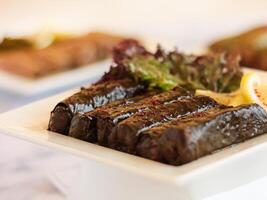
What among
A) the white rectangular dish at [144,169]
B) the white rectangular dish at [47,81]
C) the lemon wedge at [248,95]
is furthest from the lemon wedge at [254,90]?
the white rectangular dish at [47,81]

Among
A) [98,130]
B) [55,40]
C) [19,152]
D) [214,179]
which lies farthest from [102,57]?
[214,179]

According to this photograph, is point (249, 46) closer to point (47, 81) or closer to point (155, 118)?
point (47, 81)

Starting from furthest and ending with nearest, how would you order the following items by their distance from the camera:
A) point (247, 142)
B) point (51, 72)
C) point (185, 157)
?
point (51, 72)
point (247, 142)
point (185, 157)

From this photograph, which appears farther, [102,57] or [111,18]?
[111,18]

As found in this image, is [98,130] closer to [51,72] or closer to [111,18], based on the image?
[51,72]

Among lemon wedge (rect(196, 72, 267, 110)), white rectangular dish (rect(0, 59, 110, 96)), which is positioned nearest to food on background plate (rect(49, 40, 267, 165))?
lemon wedge (rect(196, 72, 267, 110))

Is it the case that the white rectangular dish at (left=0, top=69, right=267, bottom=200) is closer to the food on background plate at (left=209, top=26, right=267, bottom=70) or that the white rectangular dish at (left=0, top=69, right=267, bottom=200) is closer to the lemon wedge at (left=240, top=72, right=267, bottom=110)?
the lemon wedge at (left=240, top=72, right=267, bottom=110)

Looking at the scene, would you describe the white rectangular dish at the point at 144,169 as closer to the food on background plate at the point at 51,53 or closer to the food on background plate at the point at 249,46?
the food on background plate at the point at 51,53

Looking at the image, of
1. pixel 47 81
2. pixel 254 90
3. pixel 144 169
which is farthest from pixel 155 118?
pixel 47 81
